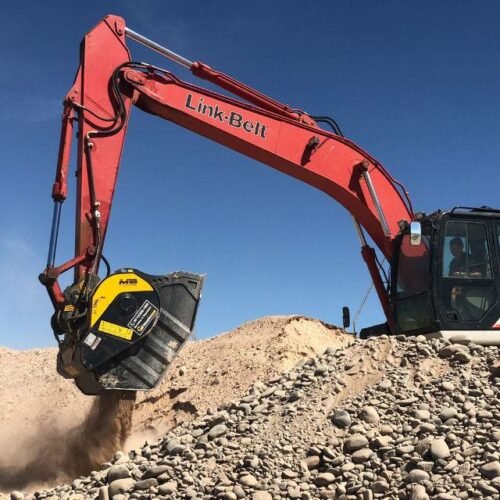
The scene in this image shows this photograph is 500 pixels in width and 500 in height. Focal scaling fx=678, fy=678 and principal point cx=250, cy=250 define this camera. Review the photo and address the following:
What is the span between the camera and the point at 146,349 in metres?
7.51

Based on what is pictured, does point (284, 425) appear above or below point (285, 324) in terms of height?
below

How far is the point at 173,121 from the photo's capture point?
9391 millimetres

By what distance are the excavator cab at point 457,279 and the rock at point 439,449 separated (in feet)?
8.93

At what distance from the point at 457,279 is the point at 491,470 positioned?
3.67 meters

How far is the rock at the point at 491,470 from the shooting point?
220 inches

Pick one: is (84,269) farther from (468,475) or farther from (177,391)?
(177,391)

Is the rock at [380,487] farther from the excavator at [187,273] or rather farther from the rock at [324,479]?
the excavator at [187,273]

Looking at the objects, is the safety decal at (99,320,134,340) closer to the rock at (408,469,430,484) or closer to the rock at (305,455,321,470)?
the rock at (305,455,321,470)

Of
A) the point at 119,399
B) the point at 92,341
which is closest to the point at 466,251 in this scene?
the point at 119,399

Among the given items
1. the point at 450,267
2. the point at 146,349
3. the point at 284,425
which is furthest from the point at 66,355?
the point at 450,267

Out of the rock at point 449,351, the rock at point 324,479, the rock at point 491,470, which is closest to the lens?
the rock at point 491,470

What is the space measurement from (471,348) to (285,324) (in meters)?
7.33

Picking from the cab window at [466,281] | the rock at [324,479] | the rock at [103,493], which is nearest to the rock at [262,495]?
the rock at [324,479]

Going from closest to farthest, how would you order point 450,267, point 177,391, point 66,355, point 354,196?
point 66,355
point 450,267
point 354,196
point 177,391
